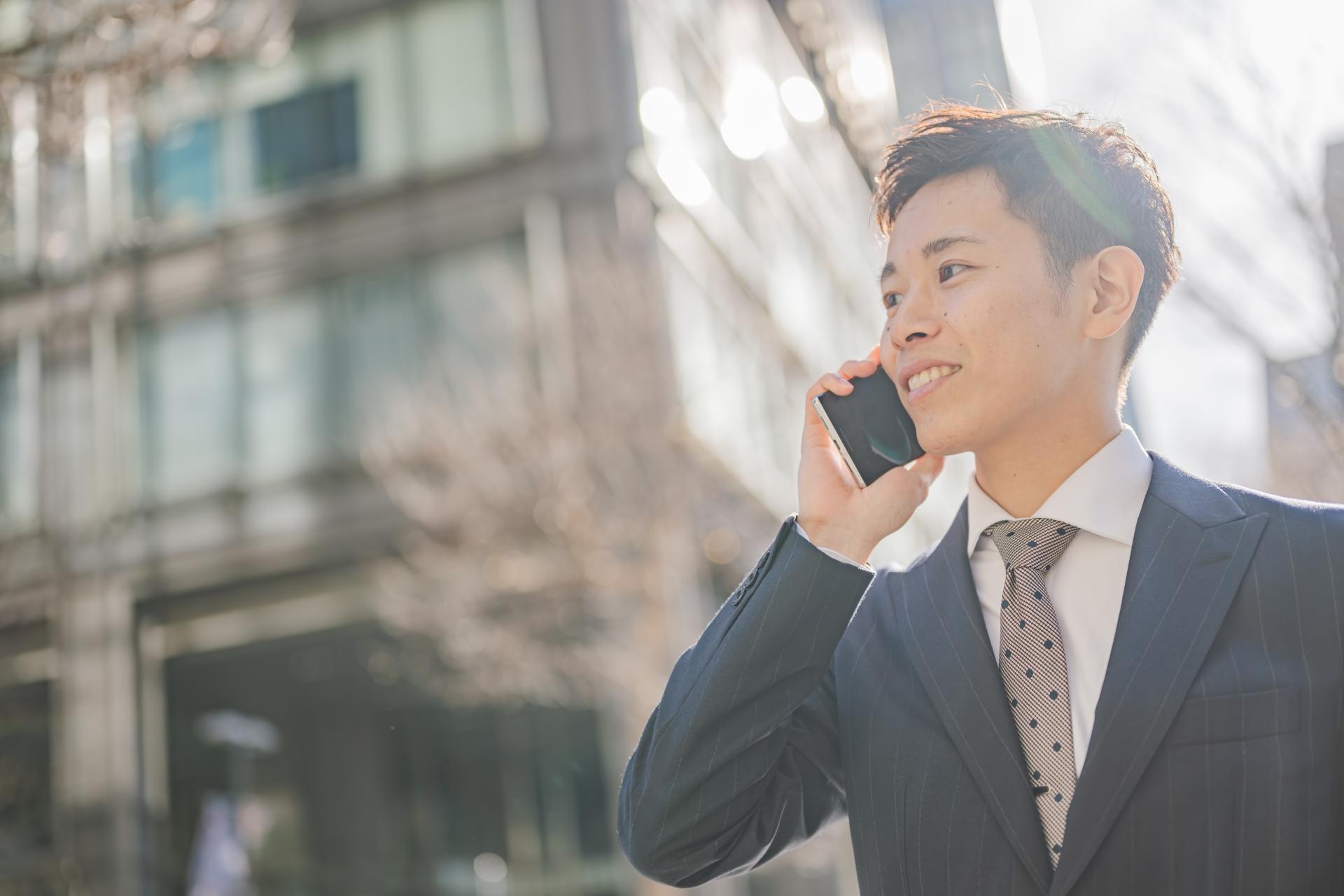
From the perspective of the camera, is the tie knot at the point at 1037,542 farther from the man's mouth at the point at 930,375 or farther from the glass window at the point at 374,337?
the glass window at the point at 374,337

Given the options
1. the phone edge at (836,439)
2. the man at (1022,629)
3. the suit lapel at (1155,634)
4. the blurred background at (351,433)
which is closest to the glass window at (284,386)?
the blurred background at (351,433)

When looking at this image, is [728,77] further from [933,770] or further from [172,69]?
[933,770]

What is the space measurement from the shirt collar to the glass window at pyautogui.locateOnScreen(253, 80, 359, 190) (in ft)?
49.8

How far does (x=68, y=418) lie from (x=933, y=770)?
17156 mm

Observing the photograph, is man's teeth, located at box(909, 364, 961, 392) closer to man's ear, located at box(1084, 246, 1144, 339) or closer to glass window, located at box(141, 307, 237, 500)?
man's ear, located at box(1084, 246, 1144, 339)

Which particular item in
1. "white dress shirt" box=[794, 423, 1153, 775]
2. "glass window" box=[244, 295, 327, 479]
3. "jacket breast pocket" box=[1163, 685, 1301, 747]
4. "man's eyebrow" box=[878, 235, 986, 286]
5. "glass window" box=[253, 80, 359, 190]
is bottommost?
"jacket breast pocket" box=[1163, 685, 1301, 747]

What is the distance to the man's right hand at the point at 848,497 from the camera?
6.04 feet

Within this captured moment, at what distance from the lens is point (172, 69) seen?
20.3 feet

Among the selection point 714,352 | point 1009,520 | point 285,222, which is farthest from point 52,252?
point 285,222

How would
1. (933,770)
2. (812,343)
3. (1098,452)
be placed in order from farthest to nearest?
(812,343) → (1098,452) → (933,770)

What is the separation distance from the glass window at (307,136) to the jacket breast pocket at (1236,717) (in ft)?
51.0

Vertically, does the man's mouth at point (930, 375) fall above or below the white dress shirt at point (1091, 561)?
above

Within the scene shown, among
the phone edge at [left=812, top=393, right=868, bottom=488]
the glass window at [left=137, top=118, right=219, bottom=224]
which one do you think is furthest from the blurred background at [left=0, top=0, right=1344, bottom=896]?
the phone edge at [left=812, top=393, right=868, bottom=488]

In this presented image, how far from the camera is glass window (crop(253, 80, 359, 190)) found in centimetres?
1608
